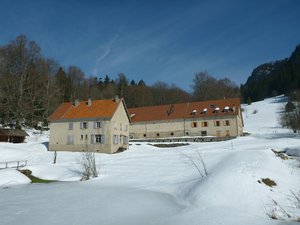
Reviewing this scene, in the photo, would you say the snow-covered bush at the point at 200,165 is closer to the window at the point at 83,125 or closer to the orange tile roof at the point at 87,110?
the orange tile roof at the point at 87,110

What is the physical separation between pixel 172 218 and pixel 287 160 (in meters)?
16.2

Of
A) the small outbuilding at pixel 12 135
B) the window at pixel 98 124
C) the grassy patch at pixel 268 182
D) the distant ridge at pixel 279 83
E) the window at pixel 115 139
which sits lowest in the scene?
the grassy patch at pixel 268 182

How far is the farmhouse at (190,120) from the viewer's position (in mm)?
53188

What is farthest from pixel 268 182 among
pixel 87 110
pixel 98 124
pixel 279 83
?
pixel 279 83

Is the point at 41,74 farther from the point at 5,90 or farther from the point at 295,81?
the point at 295,81

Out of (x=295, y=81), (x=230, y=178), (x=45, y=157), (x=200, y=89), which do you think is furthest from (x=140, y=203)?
(x=295, y=81)

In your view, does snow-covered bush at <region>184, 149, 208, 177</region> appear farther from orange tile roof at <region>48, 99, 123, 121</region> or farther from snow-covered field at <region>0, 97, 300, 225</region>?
orange tile roof at <region>48, 99, 123, 121</region>

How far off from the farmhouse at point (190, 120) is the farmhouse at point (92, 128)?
487 inches

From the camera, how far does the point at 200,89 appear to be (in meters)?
81.0

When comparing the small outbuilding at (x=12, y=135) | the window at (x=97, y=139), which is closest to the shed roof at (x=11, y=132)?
the small outbuilding at (x=12, y=135)

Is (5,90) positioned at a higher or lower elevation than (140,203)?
higher

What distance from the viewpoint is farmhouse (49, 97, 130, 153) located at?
42812 mm

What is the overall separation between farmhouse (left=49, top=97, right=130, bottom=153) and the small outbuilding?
17.6 ft

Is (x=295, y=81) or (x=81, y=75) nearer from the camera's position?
(x=81, y=75)
